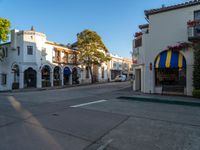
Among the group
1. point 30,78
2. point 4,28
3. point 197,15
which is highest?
point 4,28

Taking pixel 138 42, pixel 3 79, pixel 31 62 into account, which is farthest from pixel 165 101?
pixel 3 79

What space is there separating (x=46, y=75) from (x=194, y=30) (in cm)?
2408

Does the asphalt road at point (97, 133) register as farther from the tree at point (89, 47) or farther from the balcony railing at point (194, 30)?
the tree at point (89, 47)

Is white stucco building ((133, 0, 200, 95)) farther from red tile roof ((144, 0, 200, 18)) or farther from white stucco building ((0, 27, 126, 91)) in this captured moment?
white stucco building ((0, 27, 126, 91))

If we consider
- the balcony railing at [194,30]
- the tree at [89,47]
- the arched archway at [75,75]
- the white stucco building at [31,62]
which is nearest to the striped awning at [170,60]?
the balcony railing at [194,30]

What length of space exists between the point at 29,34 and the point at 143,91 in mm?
20740

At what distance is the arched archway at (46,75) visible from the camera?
29.5 meters

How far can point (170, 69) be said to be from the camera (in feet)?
53.0

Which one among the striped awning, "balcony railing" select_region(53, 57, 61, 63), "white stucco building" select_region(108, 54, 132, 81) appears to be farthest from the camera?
"white stucco building" select_region(108, 54, 132, 81)

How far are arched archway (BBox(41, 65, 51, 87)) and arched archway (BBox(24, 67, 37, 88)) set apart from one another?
4.86ft

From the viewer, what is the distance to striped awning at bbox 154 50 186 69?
15.0 m

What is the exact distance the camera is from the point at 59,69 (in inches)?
1271

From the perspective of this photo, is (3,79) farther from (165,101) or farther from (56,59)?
(165,101)

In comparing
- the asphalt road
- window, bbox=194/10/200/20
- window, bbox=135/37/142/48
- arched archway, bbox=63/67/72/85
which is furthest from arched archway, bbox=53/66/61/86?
the asphalt road
